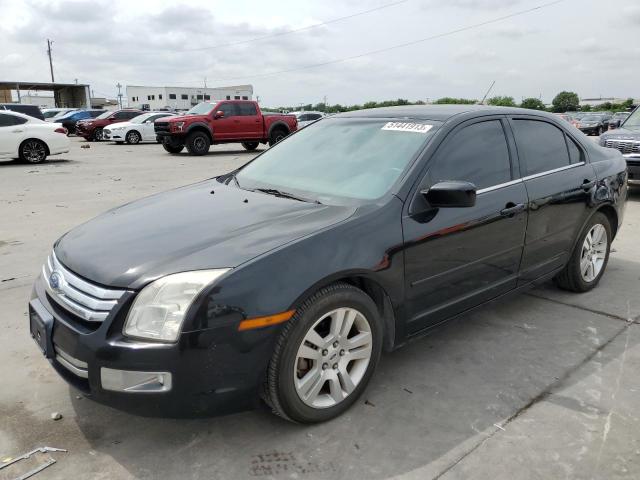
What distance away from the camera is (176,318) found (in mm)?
2262

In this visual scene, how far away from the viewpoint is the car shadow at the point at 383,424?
95.0 inches

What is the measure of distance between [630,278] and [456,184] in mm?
2989

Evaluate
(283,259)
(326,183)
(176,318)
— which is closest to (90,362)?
(176,318)

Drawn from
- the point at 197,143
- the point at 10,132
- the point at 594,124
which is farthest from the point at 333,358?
the point at 594,124

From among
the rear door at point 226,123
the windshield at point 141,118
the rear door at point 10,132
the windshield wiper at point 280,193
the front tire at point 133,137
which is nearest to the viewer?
the windshield wiper at point 280,193

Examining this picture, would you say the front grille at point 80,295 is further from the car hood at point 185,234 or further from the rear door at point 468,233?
the rear door at point 468,233

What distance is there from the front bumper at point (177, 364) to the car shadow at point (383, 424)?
0.27 meters

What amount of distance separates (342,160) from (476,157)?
0.84 m

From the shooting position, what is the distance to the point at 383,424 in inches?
106

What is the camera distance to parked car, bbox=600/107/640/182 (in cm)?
879

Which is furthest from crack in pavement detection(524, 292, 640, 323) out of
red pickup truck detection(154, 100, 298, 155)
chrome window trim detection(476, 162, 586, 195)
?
red pickup truck detection(154, 100, 298, 155)

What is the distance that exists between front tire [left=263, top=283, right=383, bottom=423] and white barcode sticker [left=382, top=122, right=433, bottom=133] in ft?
3.90

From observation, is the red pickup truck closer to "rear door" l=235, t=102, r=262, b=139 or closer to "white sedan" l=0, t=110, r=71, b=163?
"rear door" l=235, t=102, r=262, b=139

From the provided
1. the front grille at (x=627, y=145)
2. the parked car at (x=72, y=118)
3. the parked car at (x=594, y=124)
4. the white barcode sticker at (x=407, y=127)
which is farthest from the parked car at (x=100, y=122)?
the white barcode sticker at (x=407, y=127)
